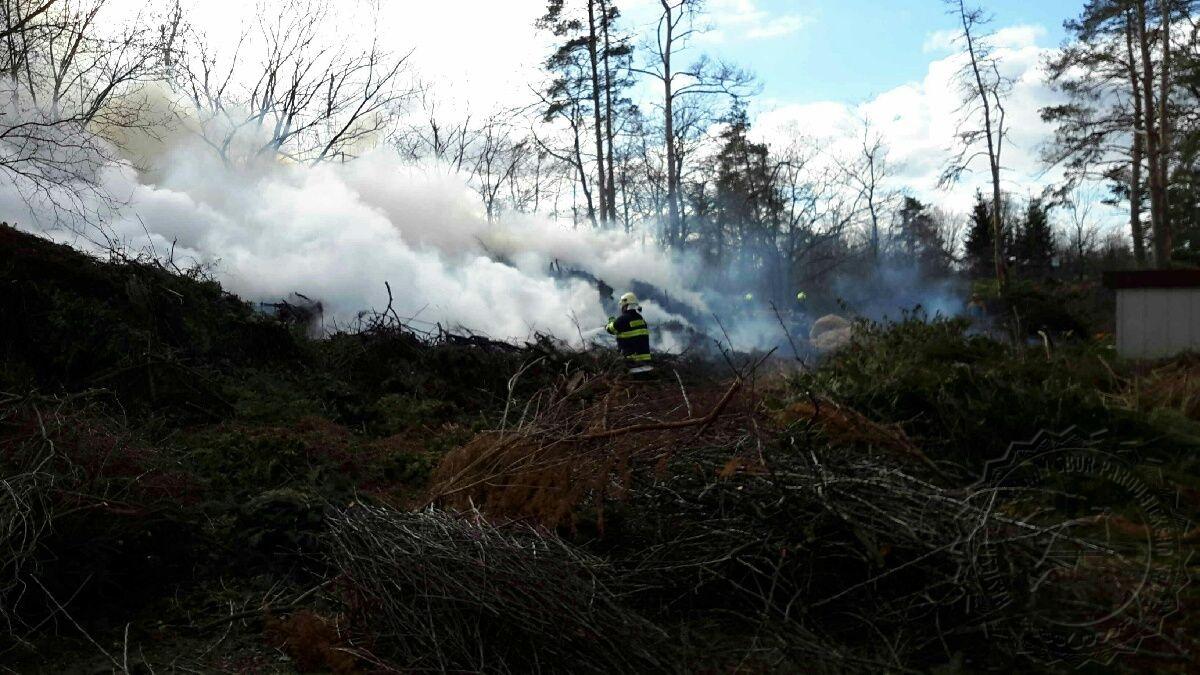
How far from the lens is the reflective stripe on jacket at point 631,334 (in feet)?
44.0

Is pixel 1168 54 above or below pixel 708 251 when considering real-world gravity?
above

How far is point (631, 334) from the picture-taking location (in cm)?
1345

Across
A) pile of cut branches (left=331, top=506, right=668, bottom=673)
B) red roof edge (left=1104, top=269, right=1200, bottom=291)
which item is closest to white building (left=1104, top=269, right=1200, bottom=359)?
red roof edge (left=1104, top=269, right=1200, bottom=291)

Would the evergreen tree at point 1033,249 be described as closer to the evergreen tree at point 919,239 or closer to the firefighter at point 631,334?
the evergreen tree at point 919,239

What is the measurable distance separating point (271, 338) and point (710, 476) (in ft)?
27.1

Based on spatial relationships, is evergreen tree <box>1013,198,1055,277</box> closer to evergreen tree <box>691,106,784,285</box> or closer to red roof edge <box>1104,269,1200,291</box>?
evergreen tree <box>691,106,784,285</box>

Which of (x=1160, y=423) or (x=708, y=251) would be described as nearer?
(x=1160, y=423)

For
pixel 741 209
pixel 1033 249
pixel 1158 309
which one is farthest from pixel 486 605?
pixel 1033 249

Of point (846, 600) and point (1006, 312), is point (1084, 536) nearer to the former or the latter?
point (846, 600)

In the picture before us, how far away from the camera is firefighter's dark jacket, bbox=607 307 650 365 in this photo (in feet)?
43.9

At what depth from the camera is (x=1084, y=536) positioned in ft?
16.4

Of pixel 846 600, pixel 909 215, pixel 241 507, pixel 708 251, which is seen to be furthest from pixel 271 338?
pixel 909 215

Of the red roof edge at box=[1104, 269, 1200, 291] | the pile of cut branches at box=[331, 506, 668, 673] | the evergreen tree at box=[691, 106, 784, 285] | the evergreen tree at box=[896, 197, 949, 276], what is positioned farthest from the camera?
the evergreen tree at box=[896, 197, 949, 276]

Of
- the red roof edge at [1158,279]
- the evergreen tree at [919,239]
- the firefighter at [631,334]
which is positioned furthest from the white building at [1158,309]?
the evergreen tree at [919,239]
